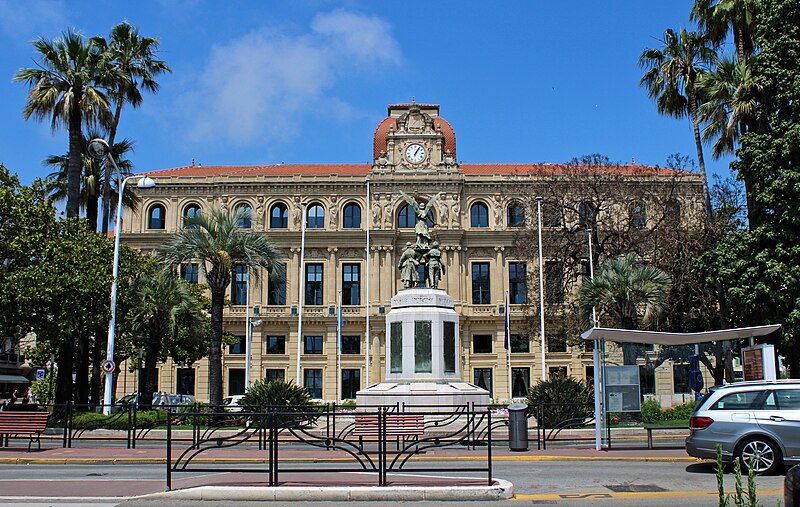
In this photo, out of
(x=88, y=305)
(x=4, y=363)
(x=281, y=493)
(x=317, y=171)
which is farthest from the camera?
(x=4, y=363)

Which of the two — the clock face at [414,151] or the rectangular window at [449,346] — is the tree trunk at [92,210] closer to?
the rectangular window at [449,346]

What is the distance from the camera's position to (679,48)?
35.7 m

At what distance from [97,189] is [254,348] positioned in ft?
83.6

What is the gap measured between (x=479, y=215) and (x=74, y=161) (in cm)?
3493

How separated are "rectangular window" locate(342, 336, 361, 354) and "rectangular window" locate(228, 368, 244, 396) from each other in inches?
319

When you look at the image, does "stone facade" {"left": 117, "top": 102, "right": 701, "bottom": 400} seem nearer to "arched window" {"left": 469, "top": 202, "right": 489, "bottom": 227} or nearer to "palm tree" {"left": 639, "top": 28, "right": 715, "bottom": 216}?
"arched window" {"left": 469, "top": 202, "right": 489, "bottom": 227}

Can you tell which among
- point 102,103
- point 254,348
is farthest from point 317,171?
point 102,103

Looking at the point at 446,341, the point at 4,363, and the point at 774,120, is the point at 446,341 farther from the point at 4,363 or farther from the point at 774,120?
the point at 4,363

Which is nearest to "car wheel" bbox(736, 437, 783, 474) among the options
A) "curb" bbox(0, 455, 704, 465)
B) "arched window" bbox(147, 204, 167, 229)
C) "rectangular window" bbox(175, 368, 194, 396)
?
"curb" bbox(0, 455, 704, 465)

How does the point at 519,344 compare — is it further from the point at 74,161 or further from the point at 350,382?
the point at 74,161

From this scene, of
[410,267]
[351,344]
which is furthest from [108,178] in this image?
[351,344]

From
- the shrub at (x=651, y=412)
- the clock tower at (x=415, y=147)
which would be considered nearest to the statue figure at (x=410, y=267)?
the shrub at (x=651, y=412)

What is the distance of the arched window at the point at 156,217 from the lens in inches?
2406

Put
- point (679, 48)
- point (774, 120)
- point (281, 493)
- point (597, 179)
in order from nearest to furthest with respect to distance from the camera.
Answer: point (281, 493) < point (774, 120) < point (679, 48) < point (597, 179)
